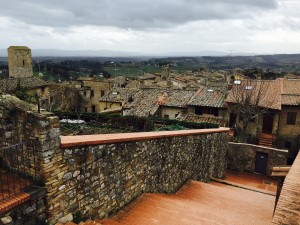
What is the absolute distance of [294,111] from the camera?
26.7 m

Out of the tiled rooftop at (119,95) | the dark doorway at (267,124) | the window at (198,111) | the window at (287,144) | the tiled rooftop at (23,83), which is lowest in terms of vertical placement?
the window at (287,144)

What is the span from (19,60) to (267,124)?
44965mm

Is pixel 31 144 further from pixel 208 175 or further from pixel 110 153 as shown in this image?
pixel 208 175

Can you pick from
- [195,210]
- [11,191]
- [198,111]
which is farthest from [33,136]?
[198,111]

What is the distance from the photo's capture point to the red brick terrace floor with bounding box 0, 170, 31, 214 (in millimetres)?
4259

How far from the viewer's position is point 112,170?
667cm

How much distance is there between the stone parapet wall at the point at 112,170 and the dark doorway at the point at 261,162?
38.0 feet

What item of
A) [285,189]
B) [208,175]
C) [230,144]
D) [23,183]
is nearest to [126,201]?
[23,183]

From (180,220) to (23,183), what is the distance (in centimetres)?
405

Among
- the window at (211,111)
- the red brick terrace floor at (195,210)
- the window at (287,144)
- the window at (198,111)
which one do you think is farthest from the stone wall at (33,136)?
the window at (287,144)

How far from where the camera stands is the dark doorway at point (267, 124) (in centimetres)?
2738

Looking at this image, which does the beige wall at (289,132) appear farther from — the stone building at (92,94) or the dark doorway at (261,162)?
the stone building at (92,94)

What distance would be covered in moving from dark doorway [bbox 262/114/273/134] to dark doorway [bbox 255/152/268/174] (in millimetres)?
7451

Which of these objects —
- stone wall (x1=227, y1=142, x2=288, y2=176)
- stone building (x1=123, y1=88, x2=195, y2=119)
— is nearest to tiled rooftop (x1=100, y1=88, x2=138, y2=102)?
stone building (x1=123, y1=88, x2=195, y2=119)
